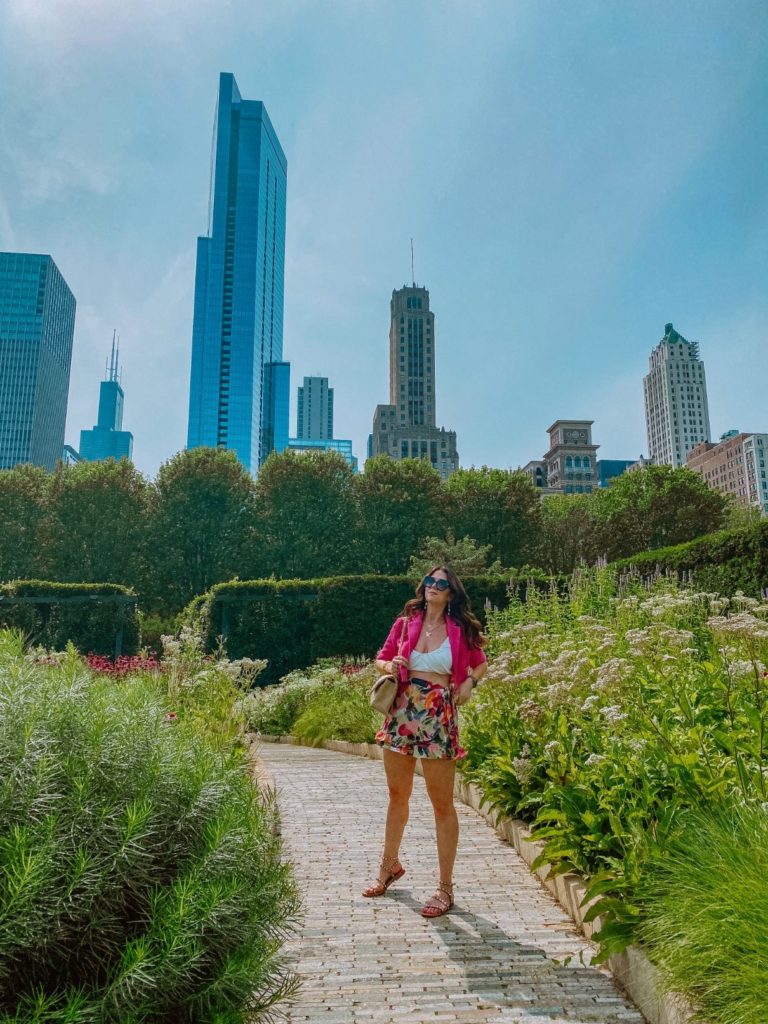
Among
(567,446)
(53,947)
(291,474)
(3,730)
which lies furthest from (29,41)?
(567,446)

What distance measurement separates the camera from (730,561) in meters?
12.9

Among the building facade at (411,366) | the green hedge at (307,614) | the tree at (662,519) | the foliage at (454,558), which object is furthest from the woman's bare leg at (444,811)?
the building facade at (411,366)

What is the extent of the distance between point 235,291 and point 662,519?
95180mm

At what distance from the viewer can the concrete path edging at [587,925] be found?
2.28 meters

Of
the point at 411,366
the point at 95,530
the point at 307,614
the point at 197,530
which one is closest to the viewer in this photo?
the point at 307,614

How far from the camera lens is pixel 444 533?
2855 cm

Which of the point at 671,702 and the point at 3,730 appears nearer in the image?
the point at 3,730

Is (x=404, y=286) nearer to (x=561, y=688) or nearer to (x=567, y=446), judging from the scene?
(x=567, y=446)

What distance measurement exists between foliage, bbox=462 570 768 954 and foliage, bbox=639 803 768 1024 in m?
0.15

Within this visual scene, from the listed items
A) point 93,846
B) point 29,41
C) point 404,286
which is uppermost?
point 404,286

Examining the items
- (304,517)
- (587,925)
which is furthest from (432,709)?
(304,517)

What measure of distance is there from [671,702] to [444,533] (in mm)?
24498

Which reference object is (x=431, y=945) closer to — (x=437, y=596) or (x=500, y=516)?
(x=437, y=596)

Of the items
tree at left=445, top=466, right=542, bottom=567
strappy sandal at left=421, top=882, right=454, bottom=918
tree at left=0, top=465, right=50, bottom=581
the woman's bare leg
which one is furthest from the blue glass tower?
strappy sandal at left=421, top=882, right=454, bottom=918
